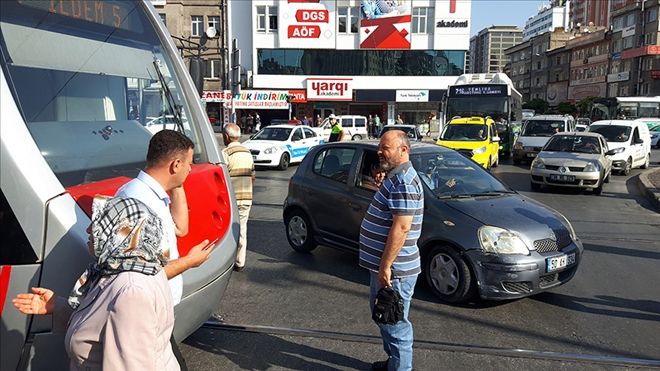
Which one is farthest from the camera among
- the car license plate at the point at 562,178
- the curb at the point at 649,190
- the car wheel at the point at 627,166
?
the car wheel at the point at 627,166

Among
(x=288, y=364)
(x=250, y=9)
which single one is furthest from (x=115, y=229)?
(x=250, y=9)

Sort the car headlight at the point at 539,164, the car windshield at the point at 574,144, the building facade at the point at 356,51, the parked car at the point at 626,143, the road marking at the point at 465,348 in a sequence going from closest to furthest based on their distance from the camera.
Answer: the road marking at the point at 465,348
the car headlight at the point at 539,164
the car windshield at the point at 574,144
the parked car at the point at 626,143
the building facade at the point at 356,51

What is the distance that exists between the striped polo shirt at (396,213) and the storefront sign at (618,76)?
8484 centimetres

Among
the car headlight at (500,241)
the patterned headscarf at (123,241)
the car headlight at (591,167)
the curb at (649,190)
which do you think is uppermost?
the patterned headscarf at (123,241)

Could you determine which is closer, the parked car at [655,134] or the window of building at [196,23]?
the parked car at [655,134]

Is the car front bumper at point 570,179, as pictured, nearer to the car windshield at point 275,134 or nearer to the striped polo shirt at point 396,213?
the car windshield at point 275,134

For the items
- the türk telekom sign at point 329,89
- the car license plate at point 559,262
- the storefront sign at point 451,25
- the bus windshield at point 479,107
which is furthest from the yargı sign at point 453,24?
the car license plate at point 559,262

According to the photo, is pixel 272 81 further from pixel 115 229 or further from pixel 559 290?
pixel 115 229

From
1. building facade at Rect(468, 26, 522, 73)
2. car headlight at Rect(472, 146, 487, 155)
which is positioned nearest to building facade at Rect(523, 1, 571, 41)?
building facade at Rect(468, 26, 522, 73)

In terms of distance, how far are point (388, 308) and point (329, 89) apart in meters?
43.2

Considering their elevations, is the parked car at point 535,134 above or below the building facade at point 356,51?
below

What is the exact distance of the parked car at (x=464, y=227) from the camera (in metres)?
4.79

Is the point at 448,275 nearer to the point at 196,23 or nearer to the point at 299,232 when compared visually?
the point at 299,232

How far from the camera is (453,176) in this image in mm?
5809
